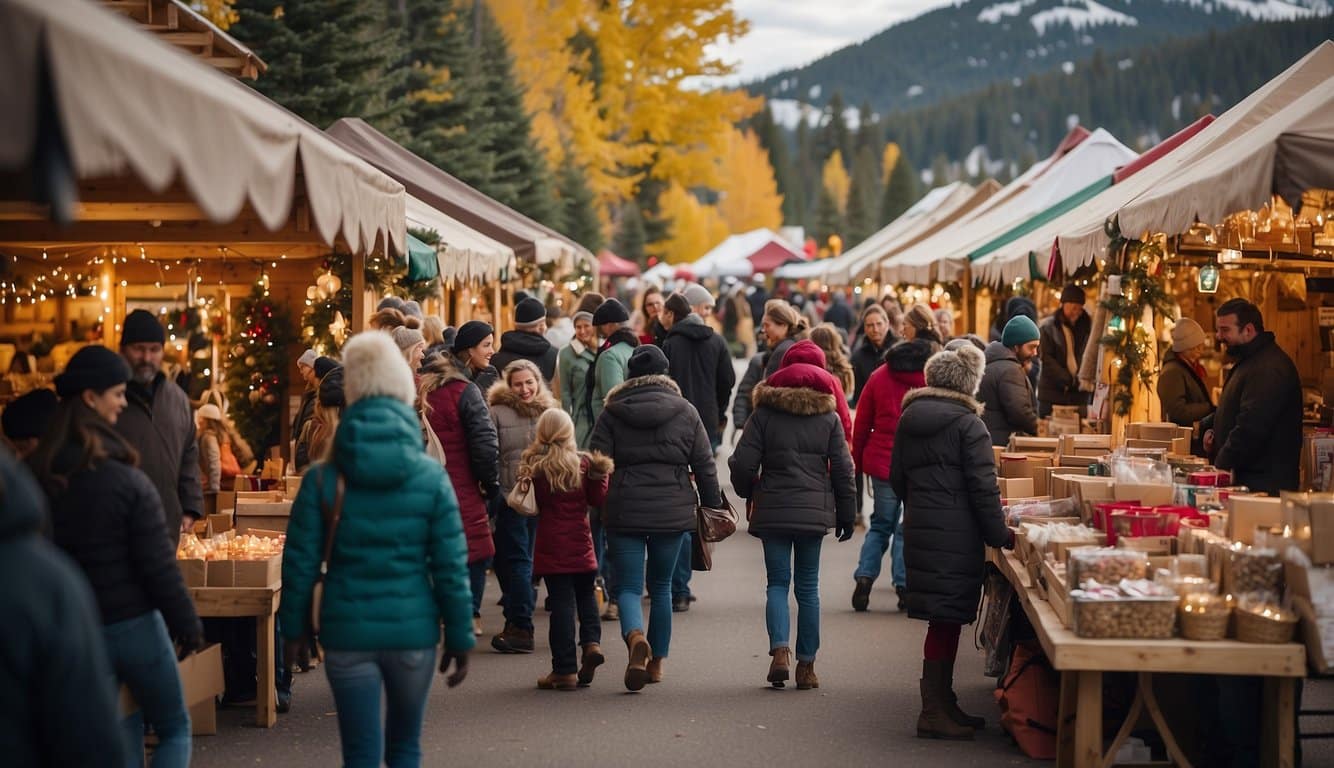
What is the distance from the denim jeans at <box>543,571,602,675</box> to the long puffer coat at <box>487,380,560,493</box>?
132 centimetres

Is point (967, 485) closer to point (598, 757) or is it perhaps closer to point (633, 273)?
point (598, 757)

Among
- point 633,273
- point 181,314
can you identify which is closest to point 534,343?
point 181,314

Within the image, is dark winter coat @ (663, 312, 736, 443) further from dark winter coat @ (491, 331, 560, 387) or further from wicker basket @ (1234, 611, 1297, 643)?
wicker basket @ (1234, 611, 1297, 643)

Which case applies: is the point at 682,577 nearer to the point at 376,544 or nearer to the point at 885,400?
the point at 885,400

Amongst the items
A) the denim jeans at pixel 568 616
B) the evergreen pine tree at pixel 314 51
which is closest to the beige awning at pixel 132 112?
the denim jeans at pixel 568 616

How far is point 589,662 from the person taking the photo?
853 cm

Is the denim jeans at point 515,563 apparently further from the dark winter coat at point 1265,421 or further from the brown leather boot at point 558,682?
the dark winter coat at point 1265,421

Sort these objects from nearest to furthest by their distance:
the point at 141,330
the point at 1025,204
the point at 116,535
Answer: the point at 116,535
the point at 141,330
the point at 1025,204

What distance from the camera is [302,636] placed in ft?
17.4

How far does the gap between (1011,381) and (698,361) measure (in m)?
2.38

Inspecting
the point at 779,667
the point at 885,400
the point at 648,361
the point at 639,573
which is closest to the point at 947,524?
the point at 779,667

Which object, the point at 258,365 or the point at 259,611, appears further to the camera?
the point at 258,365

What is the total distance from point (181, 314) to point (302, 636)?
9.72 m

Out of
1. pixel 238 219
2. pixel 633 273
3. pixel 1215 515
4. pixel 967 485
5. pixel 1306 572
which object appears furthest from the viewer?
pixel 633 273
